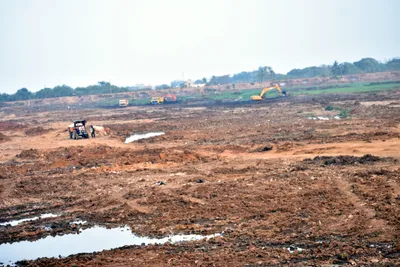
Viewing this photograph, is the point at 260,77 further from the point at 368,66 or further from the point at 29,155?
the point at 29,155

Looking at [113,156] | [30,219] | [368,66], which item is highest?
Answer: [368,66]

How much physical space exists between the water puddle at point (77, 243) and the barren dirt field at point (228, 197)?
12.4 inches

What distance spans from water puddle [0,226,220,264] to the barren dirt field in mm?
316

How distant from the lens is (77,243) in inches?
515

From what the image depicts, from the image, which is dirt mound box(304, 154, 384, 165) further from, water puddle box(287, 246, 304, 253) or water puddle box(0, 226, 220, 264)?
water puddle box(287, 246, 304, 253)

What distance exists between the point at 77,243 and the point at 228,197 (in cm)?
516

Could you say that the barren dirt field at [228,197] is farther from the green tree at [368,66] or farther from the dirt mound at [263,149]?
the green tree at [368,66]

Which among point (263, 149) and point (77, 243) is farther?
point (263, 149)

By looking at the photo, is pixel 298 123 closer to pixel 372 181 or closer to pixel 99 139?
pixel 99 139

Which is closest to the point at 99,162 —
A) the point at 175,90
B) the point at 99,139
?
the point at 99,139

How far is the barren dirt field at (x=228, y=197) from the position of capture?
11.1 meters

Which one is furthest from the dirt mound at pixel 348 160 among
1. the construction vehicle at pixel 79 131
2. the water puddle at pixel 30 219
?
the construction vehicle at pixel 79 131

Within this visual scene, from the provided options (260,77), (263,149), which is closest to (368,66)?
(260,77)

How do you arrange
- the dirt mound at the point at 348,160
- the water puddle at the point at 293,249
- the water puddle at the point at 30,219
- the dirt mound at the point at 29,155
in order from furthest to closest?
the dirt mound at the point at 29,155
the dirt mound at the point at 348,160
the water puddle at the point at 30,219
the water puddle at the point at 293,249
